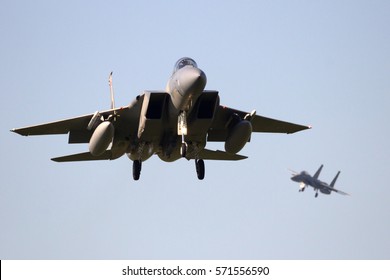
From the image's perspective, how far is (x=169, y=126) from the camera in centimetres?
2259

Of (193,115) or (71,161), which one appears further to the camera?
(71,161)

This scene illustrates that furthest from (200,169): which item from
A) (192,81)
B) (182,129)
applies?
(192,81)

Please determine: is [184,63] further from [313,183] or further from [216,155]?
[313,183]

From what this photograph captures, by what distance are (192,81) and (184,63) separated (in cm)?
211

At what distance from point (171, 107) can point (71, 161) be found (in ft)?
16.4

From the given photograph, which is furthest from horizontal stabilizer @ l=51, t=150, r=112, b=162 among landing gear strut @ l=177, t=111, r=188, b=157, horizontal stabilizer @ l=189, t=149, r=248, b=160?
landing gear strut @ l=177, t=111, r=188, b=157

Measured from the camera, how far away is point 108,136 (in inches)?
869

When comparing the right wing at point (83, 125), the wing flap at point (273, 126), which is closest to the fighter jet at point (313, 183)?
→ the wing flap at point (273, 126)

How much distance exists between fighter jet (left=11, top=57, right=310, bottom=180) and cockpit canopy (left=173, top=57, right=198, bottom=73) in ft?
0.10

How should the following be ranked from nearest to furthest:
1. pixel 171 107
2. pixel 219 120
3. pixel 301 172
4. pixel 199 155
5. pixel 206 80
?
pixel 206 80 < pixel 171 107 < pixel 219 120 < pixel 199 155 < pixel 301 172

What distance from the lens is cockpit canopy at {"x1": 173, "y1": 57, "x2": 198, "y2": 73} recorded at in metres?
22.4

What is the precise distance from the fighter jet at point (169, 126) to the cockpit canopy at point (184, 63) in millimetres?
29
